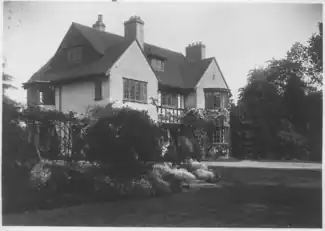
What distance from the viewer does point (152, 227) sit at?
5711mm

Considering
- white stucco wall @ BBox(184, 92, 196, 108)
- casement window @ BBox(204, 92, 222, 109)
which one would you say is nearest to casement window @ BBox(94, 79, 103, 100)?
white stucco wall @ BBox(184, 92, 196, 108)

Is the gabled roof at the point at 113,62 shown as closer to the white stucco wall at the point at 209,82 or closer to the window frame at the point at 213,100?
the white stucco wall at the point at 209,82

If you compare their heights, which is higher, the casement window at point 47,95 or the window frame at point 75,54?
the window frame at point 75,54

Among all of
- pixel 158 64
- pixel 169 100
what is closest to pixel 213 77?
pixel 169 100

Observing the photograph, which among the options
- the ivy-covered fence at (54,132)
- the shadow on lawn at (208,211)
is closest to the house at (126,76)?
the ivy-covered fence at (54,132)

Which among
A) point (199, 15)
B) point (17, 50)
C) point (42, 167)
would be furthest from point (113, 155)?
point (199, 15)

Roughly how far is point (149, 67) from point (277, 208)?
9.39 feet

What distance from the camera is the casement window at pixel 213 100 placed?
6.09m

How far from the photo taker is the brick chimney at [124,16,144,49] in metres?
5.96

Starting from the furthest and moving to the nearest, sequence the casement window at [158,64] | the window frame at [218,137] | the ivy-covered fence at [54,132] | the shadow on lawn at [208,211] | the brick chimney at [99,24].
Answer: the casement window at [158,64] < the window frame at [218,137] < the brick chimney at [99,24] < the ivy-covered fence at [54,132] < the shadow on lawn at [208,211]

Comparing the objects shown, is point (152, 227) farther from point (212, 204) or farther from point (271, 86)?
point (271, 86)

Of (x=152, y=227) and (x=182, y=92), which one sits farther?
(x=182, y=92)

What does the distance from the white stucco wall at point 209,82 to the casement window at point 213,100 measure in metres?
0.08

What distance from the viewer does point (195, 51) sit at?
6.05 metres
